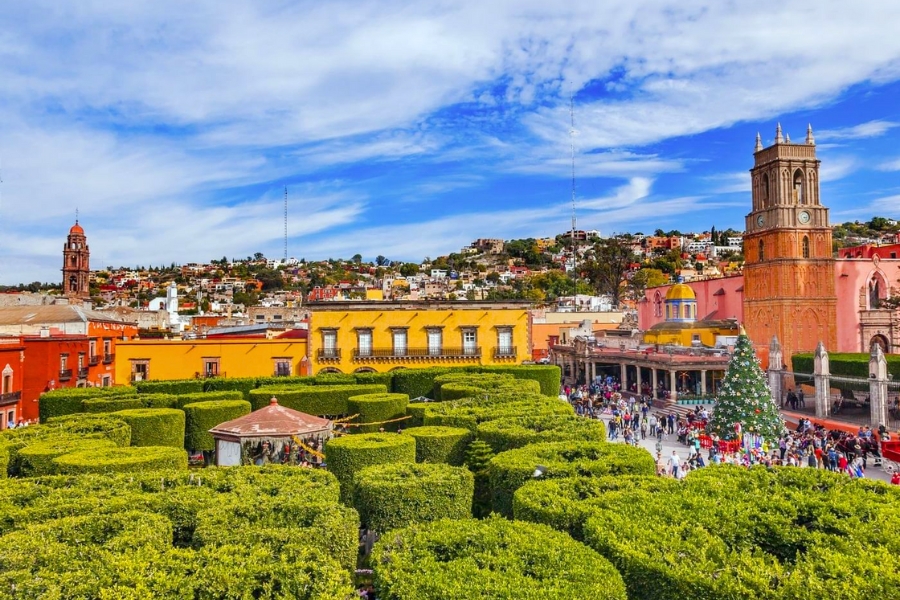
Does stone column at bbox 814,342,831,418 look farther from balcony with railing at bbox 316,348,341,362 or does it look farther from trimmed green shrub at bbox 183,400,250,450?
trimmed green shrub at bbox 183,400,250,450

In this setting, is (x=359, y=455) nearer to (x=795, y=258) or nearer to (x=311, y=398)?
(x=311, y=398)

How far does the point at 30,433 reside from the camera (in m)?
18.2

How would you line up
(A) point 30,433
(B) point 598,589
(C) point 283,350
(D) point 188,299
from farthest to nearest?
(D) point 188,299 → (C) point 283,350 → (A) point 30,433 → (B) point 598,589

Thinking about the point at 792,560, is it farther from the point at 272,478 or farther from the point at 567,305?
the point at 567,305

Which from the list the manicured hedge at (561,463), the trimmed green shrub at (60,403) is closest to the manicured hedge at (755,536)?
the manicured hedge at (561,463)

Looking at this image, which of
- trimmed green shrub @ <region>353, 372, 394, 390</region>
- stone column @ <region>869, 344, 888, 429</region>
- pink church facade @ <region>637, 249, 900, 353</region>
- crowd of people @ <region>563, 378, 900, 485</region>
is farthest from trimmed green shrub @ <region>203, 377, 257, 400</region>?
pink church facade @ <region>637, 249, 900, 353</region>

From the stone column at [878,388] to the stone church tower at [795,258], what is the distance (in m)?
16.6

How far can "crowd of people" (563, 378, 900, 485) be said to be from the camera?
19.5 metres

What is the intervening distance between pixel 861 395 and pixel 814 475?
28.5 metres

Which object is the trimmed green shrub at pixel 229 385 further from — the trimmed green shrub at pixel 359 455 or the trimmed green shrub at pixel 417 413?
the trimmed green shrub at pixel 359 455

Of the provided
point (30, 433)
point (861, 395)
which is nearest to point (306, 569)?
point (30, 433)

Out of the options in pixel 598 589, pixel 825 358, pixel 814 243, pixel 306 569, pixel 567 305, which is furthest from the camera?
pixel 567 305

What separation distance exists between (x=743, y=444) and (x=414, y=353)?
17761 millimetres

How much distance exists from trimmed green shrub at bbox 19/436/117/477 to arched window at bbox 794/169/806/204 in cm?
4480
